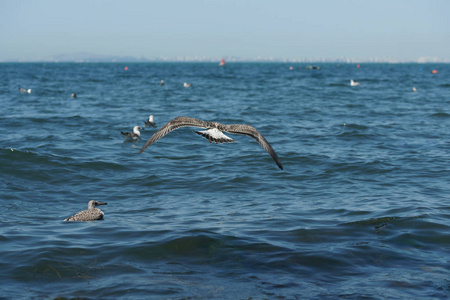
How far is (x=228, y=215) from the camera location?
10.1 meters

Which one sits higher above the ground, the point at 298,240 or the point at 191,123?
the point at 191,123

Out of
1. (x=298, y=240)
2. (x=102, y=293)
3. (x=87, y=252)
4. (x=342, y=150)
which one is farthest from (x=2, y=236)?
(x=342, y=150)

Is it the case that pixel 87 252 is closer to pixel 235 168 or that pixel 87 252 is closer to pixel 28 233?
pixel 28 233

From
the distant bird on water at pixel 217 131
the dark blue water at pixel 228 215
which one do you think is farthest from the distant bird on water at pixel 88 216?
the distant bird on water at pixel 217 131

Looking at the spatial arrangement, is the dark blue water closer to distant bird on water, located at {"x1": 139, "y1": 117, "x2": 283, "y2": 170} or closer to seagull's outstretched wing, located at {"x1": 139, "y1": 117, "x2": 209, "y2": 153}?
distant bird on water, located at {"x1": 139, "y1": 117, "x2": 283, "y2": 170}

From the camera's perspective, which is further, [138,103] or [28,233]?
[138,103]

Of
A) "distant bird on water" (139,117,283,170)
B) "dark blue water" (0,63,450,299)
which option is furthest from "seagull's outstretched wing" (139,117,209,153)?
"dark blue water" (0,63,450,299)

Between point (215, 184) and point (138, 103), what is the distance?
2057 centimetres

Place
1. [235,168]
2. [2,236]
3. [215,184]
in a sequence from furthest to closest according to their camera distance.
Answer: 1. [235,168]
2. [215,184]
3. [2,236]

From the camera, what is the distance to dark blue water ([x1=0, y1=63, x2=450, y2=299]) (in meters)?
7.09

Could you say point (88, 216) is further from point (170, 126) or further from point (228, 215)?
point (228, 215)

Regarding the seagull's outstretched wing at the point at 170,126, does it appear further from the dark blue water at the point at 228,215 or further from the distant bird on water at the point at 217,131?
the dark blue water at the point at 228,215

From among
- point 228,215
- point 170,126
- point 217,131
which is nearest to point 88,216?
point 170,126

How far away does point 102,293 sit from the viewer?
262 inches
